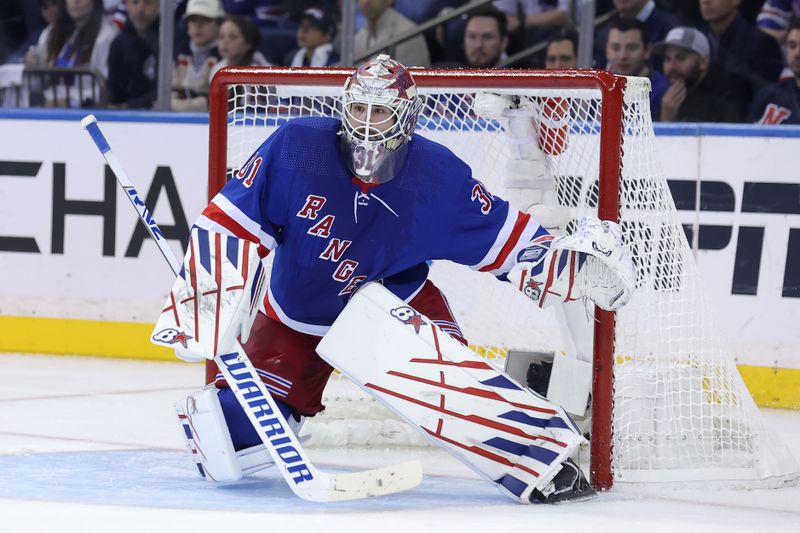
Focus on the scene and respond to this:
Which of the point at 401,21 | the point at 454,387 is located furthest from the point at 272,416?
the point at 401,21

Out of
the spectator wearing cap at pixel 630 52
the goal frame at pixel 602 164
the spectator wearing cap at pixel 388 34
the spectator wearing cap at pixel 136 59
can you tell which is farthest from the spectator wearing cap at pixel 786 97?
the spectator wearing cap at pixel 136 59

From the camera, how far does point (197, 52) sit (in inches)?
213

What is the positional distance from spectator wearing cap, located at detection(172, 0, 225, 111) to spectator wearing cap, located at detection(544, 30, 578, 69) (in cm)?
134

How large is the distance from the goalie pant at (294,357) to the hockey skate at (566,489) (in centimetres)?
39

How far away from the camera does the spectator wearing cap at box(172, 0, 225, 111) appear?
5.27 meters

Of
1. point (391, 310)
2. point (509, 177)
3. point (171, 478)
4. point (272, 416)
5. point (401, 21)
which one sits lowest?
point (171, 478)

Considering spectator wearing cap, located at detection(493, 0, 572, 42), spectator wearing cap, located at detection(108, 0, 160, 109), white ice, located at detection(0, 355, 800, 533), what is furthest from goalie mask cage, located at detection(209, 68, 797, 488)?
spectator wearing cap, located at detection(108, 0, 160, 109)

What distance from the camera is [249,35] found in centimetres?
534

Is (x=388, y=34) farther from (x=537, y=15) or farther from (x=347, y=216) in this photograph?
(x=347, y=216)

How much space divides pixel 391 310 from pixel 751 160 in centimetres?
191

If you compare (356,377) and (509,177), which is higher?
(509,177)

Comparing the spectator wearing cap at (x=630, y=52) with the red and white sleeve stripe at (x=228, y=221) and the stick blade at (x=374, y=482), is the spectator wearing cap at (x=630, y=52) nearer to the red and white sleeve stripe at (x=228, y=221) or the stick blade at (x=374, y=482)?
the red and white sleeve stripe at (x=228, y=221)

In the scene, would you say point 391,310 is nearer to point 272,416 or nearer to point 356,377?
point 356,377

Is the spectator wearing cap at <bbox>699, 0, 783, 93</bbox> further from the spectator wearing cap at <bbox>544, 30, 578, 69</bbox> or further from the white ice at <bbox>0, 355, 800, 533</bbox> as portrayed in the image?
the white ice at <bbox>0, 355, 800, 533</bbox>
